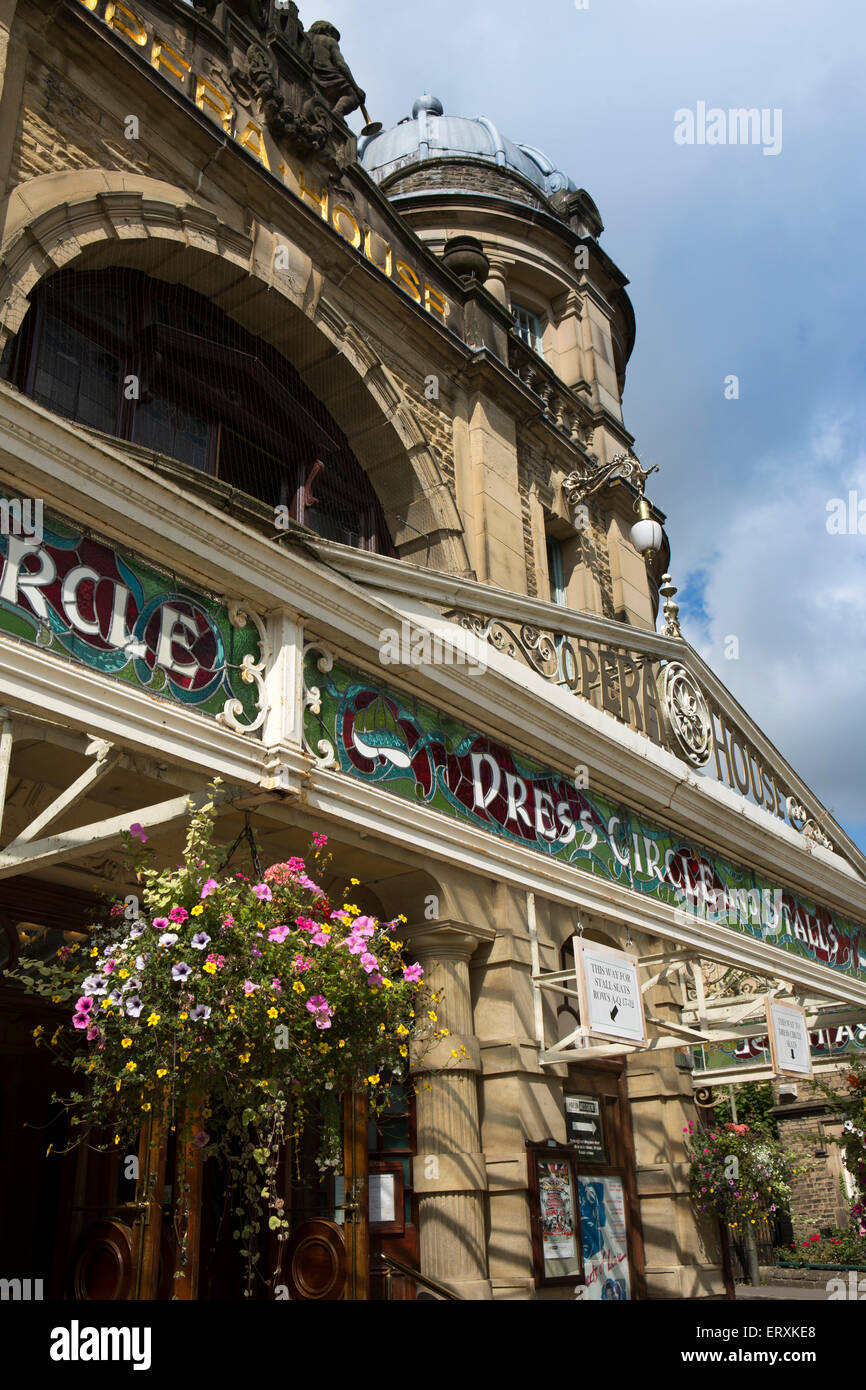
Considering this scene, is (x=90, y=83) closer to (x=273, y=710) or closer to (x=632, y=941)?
(x=273, y=710)

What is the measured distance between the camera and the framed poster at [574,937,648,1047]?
7.16 metres

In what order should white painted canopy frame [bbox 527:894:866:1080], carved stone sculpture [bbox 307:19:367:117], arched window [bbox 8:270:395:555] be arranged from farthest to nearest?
carved stone sculpture [bbox 307:19:367:117] → arched window [bbox 8:270:395:555] → white painted canopy frame [bbox 527:894:866:1080]

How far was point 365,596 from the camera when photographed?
20.2ft

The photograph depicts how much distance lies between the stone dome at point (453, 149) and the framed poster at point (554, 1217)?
1621 centimetres

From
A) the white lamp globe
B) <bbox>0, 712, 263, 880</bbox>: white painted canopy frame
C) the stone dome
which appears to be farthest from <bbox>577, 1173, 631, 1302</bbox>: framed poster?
the stone dome

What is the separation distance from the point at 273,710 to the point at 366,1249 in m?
3.44

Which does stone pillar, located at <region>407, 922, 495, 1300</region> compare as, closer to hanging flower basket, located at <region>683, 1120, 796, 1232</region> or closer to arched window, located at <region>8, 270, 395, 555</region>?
hanging flower basket, located at <region>683, 1120, 796, 1232</region>

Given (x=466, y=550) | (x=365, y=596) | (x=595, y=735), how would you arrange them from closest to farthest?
(x=365, y=596) → (x=595, y=735) → (x=466, y=550)

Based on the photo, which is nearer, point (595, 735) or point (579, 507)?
point (595, 735)

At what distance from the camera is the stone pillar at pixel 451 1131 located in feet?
25.1

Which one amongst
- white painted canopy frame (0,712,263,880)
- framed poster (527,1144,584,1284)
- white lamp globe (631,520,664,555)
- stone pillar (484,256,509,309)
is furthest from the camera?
stone pillar (484,256,509,309)

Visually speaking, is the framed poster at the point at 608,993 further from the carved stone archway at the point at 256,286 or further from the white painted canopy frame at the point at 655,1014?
the carved stone archway at the point at 256,286

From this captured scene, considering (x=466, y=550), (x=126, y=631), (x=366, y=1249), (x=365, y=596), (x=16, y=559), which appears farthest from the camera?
(x=466, y=550)
